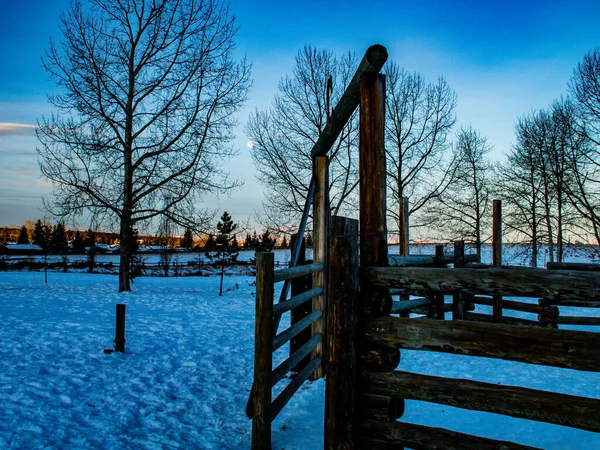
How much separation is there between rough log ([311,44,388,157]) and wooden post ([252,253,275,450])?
176cm

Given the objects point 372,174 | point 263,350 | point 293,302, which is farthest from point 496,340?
point 293,302

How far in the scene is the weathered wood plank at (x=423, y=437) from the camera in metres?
2.41

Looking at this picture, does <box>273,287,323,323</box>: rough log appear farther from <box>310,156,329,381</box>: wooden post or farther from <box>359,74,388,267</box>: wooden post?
<box>359,74,388,267</box>: wooden post

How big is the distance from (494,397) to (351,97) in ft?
9.21

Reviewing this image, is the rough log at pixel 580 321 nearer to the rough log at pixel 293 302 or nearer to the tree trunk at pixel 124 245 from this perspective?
the rough log at pixel 293 302

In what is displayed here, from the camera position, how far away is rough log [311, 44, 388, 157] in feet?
9.07

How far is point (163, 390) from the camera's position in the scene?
4621 millimetres

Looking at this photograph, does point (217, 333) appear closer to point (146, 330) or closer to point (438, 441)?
point (146, 330)

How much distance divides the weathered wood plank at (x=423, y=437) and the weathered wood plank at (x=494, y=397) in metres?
0.22

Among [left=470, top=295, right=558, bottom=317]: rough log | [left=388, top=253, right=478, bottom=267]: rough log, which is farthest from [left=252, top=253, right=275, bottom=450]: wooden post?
[left=470, top=295, right=558, bottom=317]: rough log

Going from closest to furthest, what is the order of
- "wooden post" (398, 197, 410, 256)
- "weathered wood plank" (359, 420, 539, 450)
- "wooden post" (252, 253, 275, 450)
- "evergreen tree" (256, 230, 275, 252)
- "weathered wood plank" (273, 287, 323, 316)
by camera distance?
"weathered wood plank" (359, 420, 539, 450) < "wooden post" (252, 253, 275, 450) < "weathered wood plank" (273, 287, 323, 316) < "wooden post" (398, 197, 410, 256) < "evergreen tree" (256, 230, 275, 252)

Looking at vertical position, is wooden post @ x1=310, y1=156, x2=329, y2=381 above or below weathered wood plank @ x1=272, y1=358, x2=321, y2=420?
above

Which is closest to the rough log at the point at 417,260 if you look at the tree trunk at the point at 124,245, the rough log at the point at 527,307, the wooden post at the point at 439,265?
the wooden post at the point at 439,265

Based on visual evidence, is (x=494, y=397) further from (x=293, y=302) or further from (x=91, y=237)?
(x=91, y=237)
